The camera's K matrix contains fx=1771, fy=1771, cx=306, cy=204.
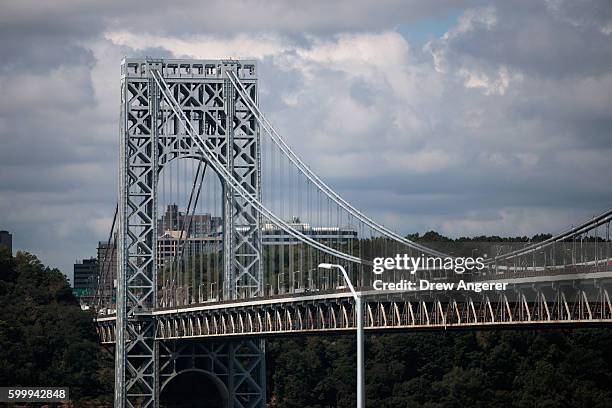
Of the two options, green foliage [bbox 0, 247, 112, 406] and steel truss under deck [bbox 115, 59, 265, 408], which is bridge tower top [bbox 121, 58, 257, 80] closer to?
steel truss under deck [bbox 115, 59, 265, 408]

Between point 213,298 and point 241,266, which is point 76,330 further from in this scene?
point 241,266

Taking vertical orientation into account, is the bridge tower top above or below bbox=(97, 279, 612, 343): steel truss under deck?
above

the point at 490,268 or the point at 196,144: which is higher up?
the point at 196,144

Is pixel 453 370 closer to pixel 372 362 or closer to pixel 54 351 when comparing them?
pixel 372 362

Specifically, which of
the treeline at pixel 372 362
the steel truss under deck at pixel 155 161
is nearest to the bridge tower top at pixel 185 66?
the steel truss under deck at pixel 155 161

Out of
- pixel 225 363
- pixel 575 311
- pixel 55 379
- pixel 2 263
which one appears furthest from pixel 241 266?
pixel 2 263

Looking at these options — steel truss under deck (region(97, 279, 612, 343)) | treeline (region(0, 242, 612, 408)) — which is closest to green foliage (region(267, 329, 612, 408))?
treeline (region(0, 242, 612, 408))

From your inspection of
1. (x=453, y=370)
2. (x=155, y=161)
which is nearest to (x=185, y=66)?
(x=155, y=161)
